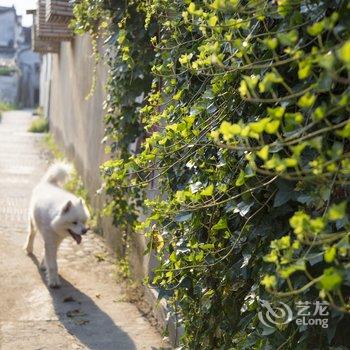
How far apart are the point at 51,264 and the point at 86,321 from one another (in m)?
0.99

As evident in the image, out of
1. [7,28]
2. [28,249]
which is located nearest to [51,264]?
[28,249]

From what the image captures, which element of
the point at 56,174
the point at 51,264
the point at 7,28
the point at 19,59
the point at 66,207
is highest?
the point at 7,28

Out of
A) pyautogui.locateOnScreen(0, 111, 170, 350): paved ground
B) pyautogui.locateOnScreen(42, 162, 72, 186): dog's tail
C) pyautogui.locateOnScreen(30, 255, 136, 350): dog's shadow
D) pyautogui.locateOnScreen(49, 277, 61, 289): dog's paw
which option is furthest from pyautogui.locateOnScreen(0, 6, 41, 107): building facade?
pyautogui.locateOnScreen(30, 255, 136, 350): dog's shadow

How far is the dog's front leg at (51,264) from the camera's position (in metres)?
5.54

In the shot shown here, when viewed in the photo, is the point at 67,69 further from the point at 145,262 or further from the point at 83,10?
the point at 145,262

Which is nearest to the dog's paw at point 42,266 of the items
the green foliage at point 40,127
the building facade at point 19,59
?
the green foliage at point 40,127

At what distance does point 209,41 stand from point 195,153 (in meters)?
0.56

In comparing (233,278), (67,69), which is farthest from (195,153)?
(67,69)

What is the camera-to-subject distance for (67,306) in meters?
5.08

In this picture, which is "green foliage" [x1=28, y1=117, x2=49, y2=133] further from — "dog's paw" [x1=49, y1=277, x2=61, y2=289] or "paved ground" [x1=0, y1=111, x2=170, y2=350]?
"dog's paw" [x1=49, y1=277, x2=61, y2=289]

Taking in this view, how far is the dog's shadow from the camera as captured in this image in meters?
4.40

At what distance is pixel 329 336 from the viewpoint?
78.1 inches

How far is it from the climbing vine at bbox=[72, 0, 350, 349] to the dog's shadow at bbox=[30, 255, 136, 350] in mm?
1358

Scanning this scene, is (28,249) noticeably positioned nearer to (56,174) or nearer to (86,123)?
(56,174)
